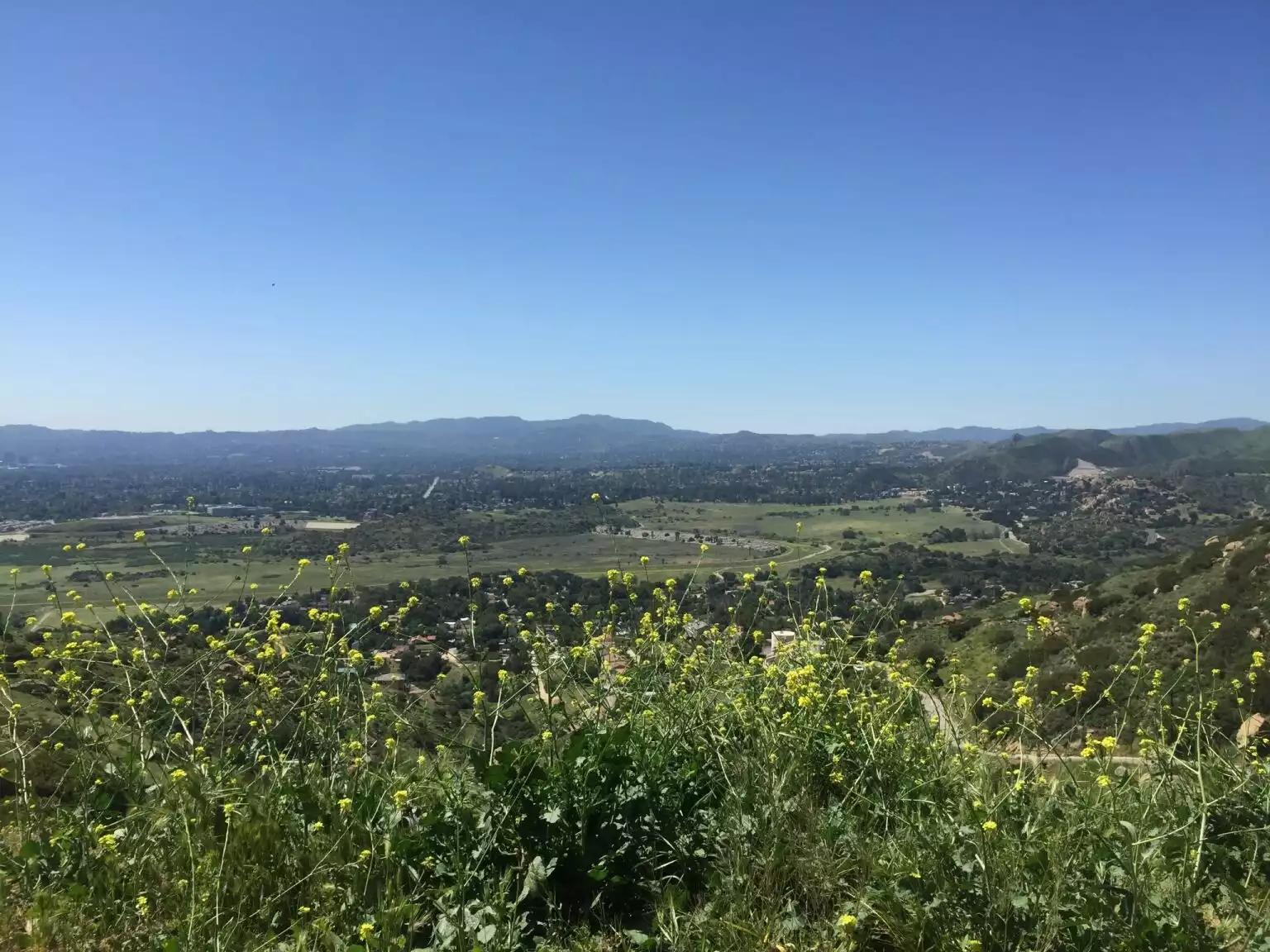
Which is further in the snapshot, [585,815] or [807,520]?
[807,520]

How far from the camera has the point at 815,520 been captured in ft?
242

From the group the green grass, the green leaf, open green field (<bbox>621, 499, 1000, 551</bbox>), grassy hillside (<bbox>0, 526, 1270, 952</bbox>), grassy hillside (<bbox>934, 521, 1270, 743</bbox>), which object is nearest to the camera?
grassy hillside (<bbox>0, 526, 1270, 952</bbox>)

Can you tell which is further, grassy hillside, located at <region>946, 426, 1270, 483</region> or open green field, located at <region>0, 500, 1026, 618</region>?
grassy hillside, located at <region>946, 426, 1270, 483</region>

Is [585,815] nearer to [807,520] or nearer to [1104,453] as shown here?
[807,520]

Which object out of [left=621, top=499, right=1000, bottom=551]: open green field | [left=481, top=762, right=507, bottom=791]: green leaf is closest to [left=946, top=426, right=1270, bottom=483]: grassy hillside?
[left=621, top=499, right=1000, bottom=551]: open green field

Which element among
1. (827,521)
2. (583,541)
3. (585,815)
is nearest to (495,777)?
(585,815)

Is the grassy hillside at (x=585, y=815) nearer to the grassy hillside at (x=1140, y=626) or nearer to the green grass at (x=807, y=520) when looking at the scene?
the grassy hillside at (x=1140, y=626)

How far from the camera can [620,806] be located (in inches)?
114

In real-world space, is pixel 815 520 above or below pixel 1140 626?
below

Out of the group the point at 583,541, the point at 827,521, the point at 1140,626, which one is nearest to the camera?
the point at 1140,626

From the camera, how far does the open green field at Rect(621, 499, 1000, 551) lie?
6367cm

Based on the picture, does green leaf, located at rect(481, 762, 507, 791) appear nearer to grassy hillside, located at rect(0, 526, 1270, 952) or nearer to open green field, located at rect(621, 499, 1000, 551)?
grassy hillside, located at rect(0, 526, 1270, 952)

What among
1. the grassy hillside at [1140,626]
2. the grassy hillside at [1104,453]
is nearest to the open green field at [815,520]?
the grassy hillside at [1140,626]

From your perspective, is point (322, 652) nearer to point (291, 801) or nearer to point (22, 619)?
point (291, 801)
